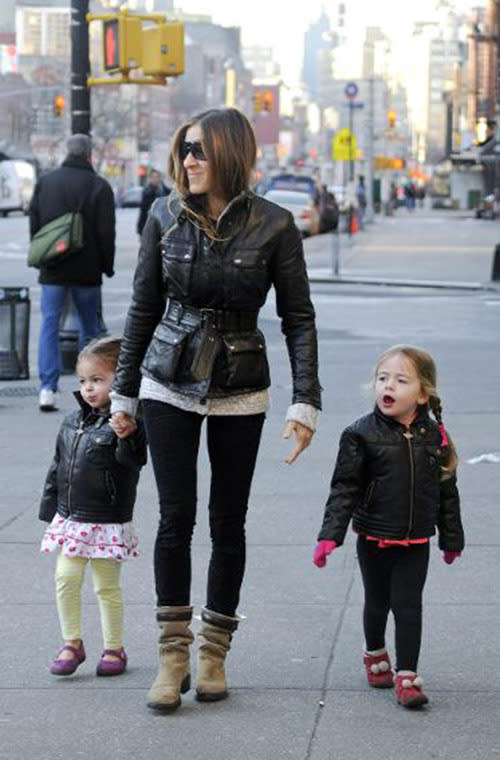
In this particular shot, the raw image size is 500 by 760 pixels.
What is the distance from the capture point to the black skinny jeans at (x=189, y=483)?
18.9ft

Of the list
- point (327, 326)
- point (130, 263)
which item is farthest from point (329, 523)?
point (130, 263)

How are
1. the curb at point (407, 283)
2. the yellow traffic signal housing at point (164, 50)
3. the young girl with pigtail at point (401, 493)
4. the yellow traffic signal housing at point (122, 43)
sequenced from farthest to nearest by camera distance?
the curb at point (407, 283), the yellow traffic signal housing at point (164, 50), the yellow traffic signal housing at point (122, 43), the young girl with pigtail at point (401, 493)

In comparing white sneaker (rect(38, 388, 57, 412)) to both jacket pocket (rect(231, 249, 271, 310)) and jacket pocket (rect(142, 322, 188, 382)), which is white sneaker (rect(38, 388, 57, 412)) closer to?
jacket pocket (rect(142, 322, 188, 382))

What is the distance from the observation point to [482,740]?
5.44m

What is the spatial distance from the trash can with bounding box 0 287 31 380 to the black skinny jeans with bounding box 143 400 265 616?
25.5 ft

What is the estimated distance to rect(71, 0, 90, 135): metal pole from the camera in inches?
711

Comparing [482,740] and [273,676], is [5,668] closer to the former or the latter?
[273,676]

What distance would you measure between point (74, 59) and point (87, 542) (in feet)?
41.7

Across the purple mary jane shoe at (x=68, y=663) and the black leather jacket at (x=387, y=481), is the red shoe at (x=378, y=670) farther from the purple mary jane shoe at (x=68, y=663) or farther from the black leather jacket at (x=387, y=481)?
the purple mary jane shoe at (x=68, y=663)

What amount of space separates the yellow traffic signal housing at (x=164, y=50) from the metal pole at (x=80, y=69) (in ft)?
11.4

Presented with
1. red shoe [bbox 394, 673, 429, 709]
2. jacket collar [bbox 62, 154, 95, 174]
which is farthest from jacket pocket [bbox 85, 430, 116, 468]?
jacket collar [bbox 62, 154, 95, 174]

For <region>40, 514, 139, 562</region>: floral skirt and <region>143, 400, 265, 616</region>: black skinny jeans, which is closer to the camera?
<region>143, 400, 265, 616</region>: black skinny jeans

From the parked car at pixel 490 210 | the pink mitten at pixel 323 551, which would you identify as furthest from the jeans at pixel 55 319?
the parked car at pixel 490 210

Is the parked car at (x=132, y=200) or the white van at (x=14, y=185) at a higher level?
the white van at (x=14, y=185)
